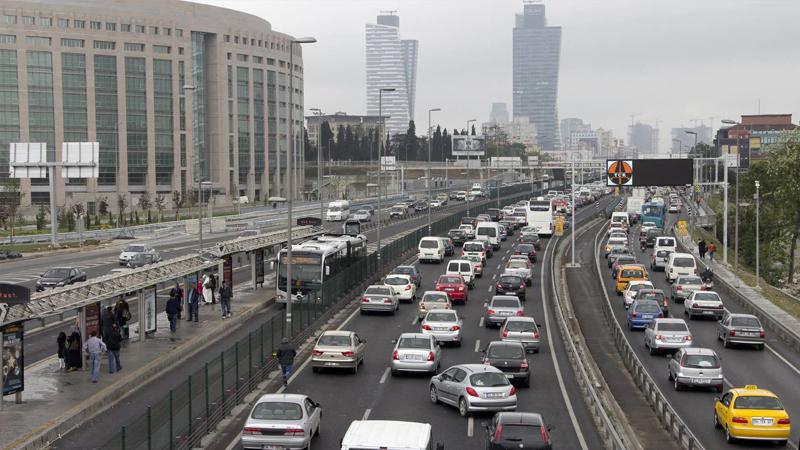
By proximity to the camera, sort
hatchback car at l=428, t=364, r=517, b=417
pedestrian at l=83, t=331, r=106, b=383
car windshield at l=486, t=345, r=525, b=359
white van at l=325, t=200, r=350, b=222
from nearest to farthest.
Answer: hatchback car at l=428, t=364, r=517, b=417, pedestrian at l=83, t=331, r=106, b=383, car windshield at l=486, t=345, r=525, b=359, white van at l=325, t=200, r=350, b=222

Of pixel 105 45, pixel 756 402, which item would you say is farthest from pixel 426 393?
pixel 105 45

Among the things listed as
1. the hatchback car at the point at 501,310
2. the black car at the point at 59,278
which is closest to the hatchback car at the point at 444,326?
the hatchback car at the point at 501,310

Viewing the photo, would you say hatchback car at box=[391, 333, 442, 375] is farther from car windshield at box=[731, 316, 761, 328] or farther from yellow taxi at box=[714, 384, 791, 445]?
car windshield at box=[731, 316, 761, 328]

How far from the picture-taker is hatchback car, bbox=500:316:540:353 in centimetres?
3250

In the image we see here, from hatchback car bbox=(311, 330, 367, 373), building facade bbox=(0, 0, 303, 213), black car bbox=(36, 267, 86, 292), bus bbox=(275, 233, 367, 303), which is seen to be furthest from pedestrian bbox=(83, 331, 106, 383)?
building facade bbox=(0, 0, 303, 213)

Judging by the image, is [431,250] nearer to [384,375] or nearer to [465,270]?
[465,270]

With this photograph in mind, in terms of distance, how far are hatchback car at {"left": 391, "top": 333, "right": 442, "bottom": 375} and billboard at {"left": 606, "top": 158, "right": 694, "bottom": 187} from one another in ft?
106

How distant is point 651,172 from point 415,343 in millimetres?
34581

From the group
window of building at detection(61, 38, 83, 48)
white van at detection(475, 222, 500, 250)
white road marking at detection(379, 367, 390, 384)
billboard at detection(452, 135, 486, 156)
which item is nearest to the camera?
white road marking at detection(379, 367, 390, 384)

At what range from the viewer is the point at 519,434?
18141 millimetres

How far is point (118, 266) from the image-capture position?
6125 centimetres

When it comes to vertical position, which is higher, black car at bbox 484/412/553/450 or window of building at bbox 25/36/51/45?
window of building at bbox 25/36/51/45

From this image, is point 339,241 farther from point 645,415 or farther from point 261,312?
point 645,415

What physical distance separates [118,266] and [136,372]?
→ 34.9m
